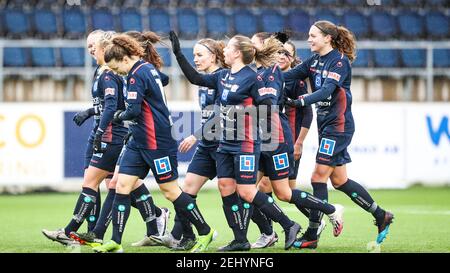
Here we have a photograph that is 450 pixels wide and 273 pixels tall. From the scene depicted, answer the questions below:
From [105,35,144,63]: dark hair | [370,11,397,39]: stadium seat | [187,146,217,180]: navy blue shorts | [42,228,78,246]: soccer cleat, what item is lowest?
[42,228,78,246]: soccer cleat

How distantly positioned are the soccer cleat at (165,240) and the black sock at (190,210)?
40cm

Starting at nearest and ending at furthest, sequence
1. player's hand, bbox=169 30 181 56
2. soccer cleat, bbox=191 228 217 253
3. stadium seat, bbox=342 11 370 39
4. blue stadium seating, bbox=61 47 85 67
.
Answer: player's hand, bbox=169 30 181 56, soccer cleat, bbox=191 228 217 253, blue stadium seating, bbox=61 47 85 67, stadium seat, bbox=342 11 370 39

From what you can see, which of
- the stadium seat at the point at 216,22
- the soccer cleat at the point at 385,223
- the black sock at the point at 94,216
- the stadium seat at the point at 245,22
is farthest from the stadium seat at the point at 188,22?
the soccer cleat at the point at 385,223

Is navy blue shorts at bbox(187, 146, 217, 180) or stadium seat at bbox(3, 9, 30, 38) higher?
stadium seat at bbox(3, 9, 30, 38)

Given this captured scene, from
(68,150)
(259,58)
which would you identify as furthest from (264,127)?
(68,150)

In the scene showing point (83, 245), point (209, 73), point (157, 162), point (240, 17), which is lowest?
point (83, 245)

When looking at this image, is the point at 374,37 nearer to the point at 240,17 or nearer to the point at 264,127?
the point at 240,17

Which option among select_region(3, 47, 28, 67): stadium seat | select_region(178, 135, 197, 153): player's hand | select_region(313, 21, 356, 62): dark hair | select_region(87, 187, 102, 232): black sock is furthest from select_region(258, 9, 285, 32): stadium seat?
select_region(178, 135, 197, 153): player's hand

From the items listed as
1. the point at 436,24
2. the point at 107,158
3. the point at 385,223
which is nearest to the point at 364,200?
the point at 385,223

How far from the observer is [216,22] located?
766 inches

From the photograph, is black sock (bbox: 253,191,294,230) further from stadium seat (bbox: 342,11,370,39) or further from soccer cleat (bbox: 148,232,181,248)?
stadium seat (bbox: 342,11,370,39)

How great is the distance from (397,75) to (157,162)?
1008cm

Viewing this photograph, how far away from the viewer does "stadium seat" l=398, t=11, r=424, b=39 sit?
19.7 meters

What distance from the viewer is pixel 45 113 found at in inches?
630
